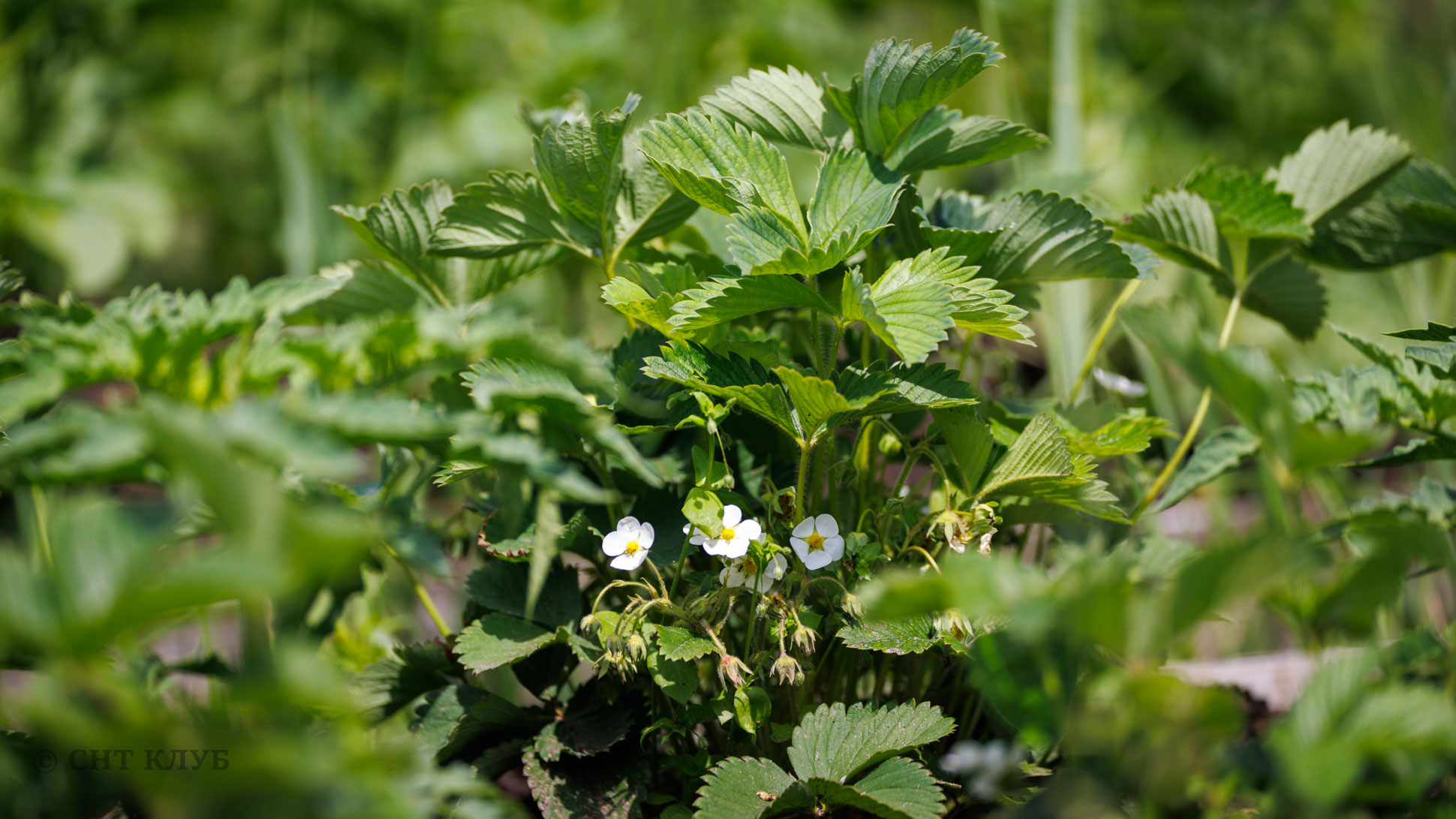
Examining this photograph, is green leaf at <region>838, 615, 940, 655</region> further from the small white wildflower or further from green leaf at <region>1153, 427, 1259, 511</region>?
the small white wildflower

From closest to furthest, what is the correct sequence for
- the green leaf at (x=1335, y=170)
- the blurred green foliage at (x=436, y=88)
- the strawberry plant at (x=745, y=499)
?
the strawberry plant at (x=745, y=499)
the green leaf at (x=1335, y=170)
the blurred green foliage at (x=436, y=88)

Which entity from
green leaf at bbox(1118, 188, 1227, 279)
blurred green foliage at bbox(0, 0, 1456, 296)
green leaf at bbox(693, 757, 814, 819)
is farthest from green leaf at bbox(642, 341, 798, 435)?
blurred green foliage at bbox(0, 0, 1456, 296)

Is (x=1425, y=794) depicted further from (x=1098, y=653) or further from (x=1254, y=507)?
(x=1254, y=507)

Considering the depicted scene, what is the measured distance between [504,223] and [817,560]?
12.8 inches

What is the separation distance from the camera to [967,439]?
61 cm

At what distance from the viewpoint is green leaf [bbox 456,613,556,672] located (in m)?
0.58

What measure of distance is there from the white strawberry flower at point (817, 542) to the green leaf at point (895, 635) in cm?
5

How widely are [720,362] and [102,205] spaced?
177 centimetres

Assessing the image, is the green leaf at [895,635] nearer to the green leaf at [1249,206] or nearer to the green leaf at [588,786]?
the green leaf at [588,786]

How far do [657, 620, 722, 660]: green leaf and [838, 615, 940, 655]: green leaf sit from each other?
0.09m

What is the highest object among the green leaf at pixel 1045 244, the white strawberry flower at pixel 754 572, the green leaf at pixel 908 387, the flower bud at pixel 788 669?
the green leaf at pixel 1045 244

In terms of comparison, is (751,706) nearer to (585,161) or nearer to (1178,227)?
(585,161)

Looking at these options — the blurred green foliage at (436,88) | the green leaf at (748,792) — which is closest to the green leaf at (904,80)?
the green leaf at (748,792)

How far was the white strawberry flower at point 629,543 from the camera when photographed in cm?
59
